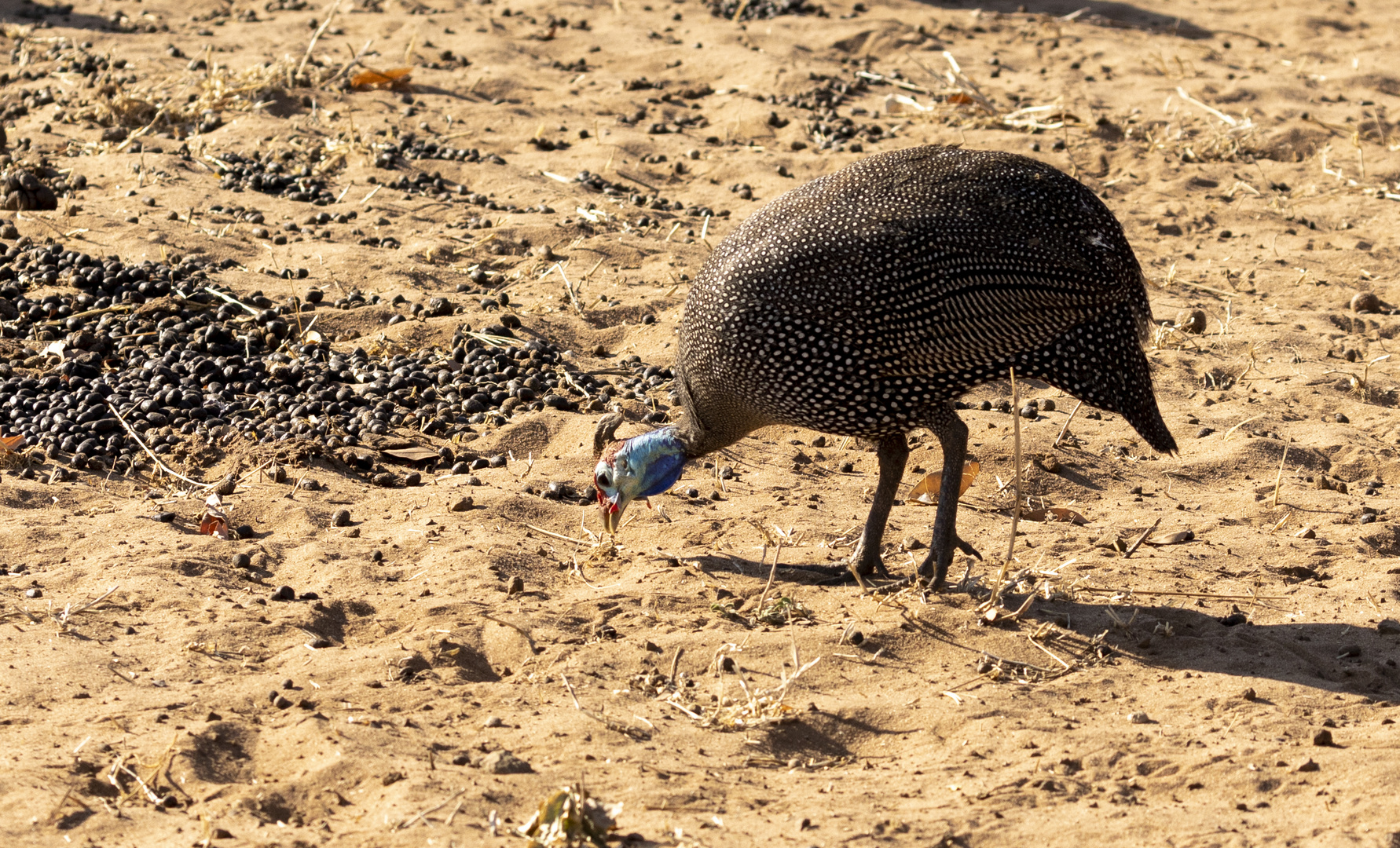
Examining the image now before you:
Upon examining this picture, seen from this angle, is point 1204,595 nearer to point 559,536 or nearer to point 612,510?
point 612,510

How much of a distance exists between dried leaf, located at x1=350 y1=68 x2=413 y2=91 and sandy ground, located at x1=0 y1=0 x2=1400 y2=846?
165mm

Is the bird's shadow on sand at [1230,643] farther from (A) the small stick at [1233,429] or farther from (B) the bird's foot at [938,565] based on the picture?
(A) the small stick at [1233,429]

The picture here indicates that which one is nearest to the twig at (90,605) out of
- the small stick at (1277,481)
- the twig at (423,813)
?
the twig at (423,813)

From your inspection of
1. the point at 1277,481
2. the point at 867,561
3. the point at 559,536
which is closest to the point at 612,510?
the point at 559,536

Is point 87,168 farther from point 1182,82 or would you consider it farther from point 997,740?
point 1182,82

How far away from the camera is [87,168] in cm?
768

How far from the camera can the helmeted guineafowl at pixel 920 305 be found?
13.4 feet

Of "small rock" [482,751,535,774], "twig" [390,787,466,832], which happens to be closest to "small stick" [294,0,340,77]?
"small rock" [482,751,535,774]

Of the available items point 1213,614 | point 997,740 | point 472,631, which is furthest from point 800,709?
point 1213,614

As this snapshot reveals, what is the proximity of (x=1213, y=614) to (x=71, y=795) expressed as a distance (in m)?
3.38

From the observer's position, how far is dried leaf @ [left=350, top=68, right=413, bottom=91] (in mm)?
8930

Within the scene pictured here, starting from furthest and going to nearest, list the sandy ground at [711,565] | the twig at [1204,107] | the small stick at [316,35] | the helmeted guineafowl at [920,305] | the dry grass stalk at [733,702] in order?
the small stick at [316,35], the twig at [1204,107], the helmeted guineafowl at [920,305], the dry grass stalk at [733,702], the sandy ground at [711,565]

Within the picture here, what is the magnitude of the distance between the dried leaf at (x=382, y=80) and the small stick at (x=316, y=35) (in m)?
0.33

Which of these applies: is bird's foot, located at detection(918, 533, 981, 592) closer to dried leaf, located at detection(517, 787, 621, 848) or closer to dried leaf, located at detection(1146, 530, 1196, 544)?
dried leaf, located at detection(1146, 530, 1196, 544)
